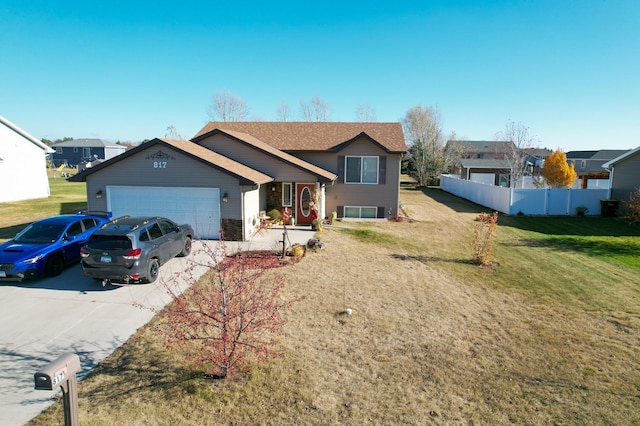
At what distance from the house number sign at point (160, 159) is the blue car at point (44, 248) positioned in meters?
4.06

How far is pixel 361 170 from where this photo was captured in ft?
73.5

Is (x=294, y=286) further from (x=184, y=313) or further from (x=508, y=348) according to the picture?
(x=508, y=348)

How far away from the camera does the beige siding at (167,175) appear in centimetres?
1588

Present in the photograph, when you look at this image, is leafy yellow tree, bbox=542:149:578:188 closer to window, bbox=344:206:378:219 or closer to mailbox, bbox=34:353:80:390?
window, bbox=344:206:378:219

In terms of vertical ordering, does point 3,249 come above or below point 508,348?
above

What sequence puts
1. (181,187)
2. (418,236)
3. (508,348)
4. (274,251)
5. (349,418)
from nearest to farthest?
1. (349,418)
2. (508,348)
3. (274,251)
4. (181,187)
5. (418,236)

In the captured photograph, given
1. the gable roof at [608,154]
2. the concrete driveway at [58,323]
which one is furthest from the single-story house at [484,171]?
the concrete driveway at [58,323]

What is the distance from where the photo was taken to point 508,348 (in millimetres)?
7551

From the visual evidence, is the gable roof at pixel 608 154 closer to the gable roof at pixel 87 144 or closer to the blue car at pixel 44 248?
the blue car at pixel 44 248

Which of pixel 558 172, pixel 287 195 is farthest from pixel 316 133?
pixel 558 172

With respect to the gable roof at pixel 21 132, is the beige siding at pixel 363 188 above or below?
below

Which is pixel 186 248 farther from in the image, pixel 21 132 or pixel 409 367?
pixel 21 132

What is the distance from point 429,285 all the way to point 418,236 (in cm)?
731

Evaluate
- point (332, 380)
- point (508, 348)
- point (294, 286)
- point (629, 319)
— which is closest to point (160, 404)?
point (332, 380)
